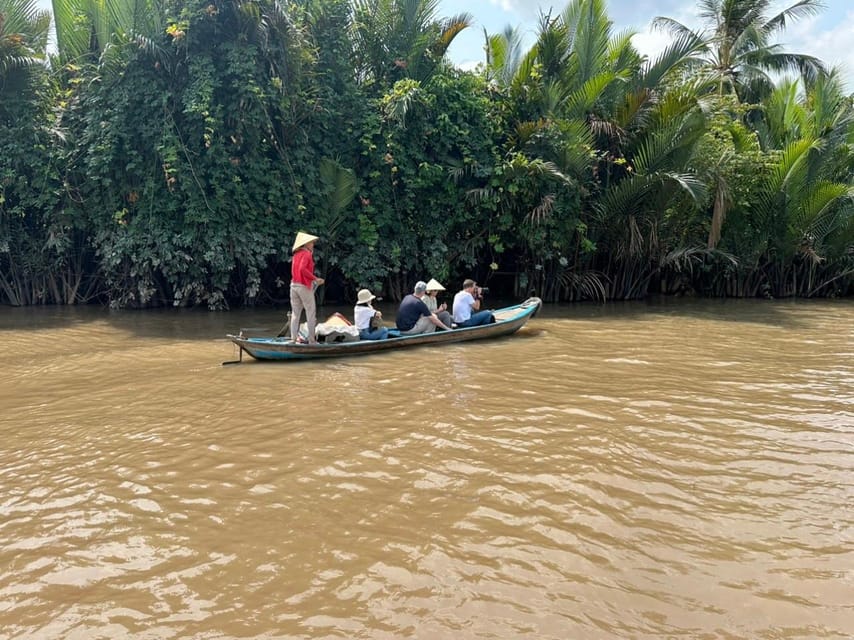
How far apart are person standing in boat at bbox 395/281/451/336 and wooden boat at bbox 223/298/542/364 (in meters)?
0.18

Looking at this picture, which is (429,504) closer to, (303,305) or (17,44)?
(303,305)

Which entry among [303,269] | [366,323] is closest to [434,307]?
[366,323]

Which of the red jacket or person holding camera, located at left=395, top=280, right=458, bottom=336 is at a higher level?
the red jacket

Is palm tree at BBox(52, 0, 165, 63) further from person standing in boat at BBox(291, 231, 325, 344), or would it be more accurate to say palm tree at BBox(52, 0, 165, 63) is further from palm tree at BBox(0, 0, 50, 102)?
person standing in boat at BBox(291, 231, 325, 344)

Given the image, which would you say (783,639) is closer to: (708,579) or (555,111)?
(708,579)

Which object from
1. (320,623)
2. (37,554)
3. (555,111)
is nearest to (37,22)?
(555,111)

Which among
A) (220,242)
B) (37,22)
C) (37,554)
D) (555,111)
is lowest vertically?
(37,554)

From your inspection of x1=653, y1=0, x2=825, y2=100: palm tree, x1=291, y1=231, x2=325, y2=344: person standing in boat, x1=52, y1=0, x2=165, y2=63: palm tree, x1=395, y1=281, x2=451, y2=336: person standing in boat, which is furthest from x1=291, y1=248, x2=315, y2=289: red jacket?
x1=653, y1=0, x2=825, y2=100: palm tree

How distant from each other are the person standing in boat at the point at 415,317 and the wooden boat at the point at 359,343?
0.58 ft

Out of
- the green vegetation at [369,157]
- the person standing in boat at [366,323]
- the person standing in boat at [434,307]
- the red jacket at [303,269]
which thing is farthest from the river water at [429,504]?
the green vegetation at [369,157]

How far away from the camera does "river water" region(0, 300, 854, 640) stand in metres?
2.69

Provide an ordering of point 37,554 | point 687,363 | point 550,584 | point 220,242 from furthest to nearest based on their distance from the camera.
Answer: point 220,242 → point 687,363 → point 37,554 → point 550,584

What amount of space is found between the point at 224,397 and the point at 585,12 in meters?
12.8

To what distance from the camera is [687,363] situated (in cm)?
772
